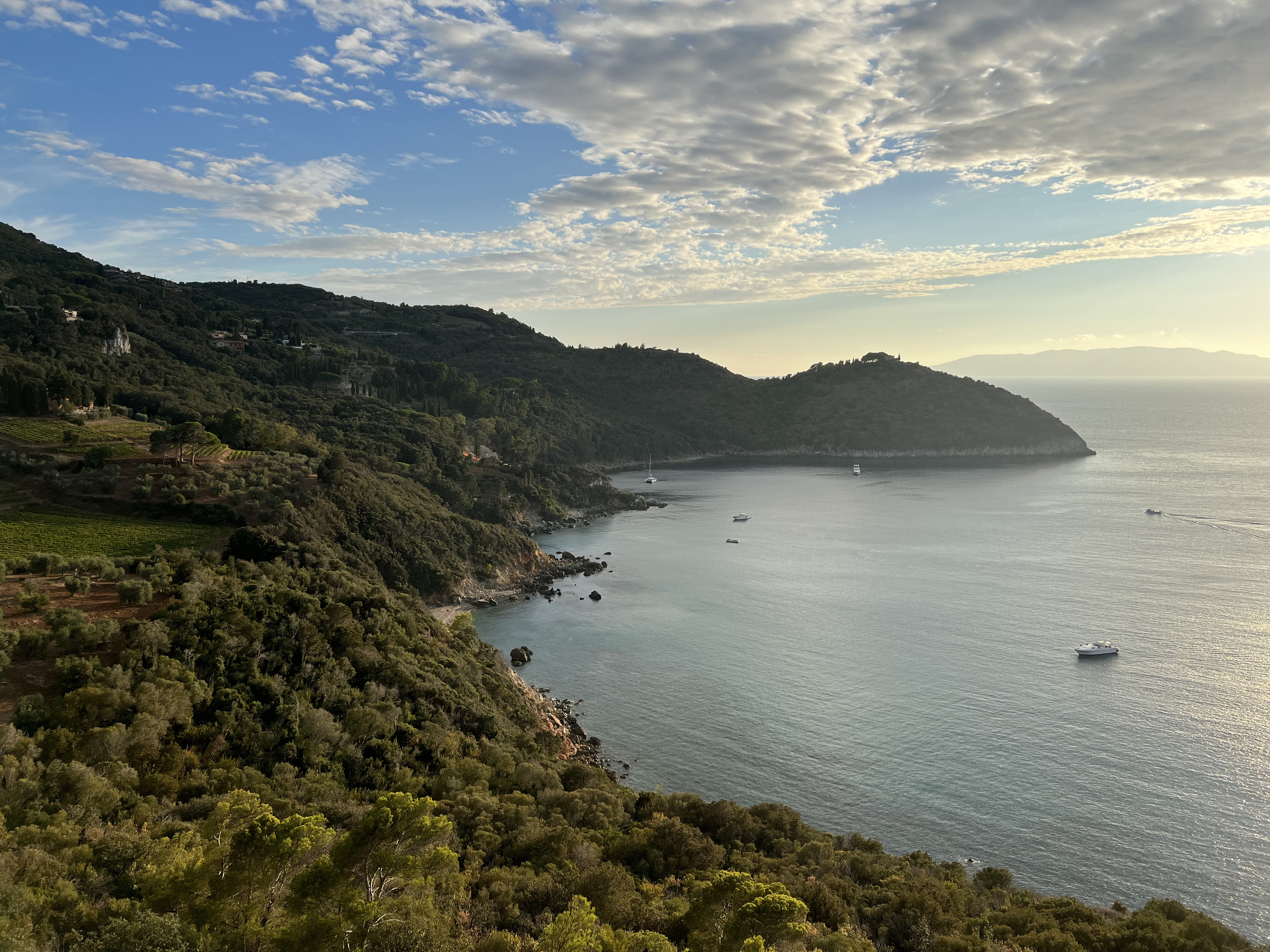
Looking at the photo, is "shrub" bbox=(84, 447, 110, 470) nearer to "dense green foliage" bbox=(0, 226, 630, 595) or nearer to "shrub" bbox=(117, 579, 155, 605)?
"dense green foliage" bbox=(0, 226, 630, 595)

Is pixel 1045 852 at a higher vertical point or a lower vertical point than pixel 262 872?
lower

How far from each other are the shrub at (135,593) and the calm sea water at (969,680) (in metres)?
24.4

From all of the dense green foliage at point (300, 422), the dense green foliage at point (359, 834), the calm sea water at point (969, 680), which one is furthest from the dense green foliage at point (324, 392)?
the dense green foliage at point (359, 834)

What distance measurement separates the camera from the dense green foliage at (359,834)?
14469 millimetres

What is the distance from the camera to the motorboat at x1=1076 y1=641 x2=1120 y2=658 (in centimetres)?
5241

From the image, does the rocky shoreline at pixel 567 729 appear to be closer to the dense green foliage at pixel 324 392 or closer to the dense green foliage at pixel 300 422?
the dense green foliage at pixel 300 422

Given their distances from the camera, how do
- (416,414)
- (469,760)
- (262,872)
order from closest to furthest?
(262,872)
(469,760)
(416,414)

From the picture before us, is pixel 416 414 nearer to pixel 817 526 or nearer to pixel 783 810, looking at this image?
pixel 817 526

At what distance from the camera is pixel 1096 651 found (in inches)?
2064

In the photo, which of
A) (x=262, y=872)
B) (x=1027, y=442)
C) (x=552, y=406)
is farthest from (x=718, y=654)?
(x=1027, y=442)

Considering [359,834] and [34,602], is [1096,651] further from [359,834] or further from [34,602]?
[34,602]

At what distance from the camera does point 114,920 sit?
42.8 ft

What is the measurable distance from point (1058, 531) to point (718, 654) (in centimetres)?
6084

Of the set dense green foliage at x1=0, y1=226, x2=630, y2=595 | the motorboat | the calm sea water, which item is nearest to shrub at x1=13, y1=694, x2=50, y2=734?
dense green foliage at x1=0, y1=226, x2=630, y2=595
